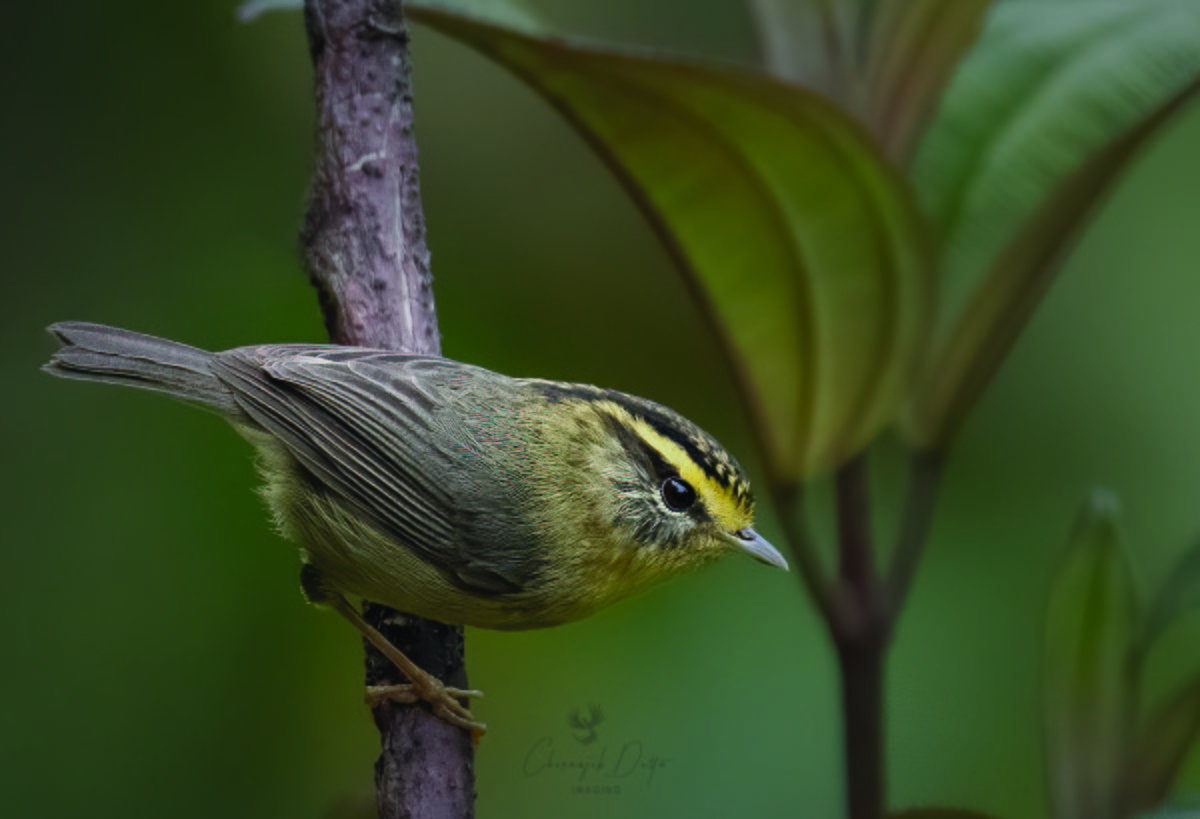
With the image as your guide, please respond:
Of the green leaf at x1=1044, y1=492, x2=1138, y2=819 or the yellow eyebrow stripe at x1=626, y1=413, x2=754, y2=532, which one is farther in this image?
the yellow eyebrow stripe at x1=626, y1=413, x2=754, y2=532

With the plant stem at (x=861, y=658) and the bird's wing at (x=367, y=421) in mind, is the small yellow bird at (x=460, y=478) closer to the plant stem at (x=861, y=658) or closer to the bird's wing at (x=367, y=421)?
the bird's wing at (x=367, y=421)

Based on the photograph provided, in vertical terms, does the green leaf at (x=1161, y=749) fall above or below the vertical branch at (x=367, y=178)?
below

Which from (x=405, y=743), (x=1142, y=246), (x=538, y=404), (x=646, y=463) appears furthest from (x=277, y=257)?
(x=1142, y=246)

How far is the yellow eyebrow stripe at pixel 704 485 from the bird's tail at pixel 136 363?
803mm

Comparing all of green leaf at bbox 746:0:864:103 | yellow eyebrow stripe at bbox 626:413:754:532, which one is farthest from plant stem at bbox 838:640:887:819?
green leaf at bbox 746:0:864:103

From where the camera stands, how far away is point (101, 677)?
9.74 ft

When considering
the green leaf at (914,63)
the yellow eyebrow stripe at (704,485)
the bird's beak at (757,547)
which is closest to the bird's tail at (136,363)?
the yellow eyebrow stripe at (704,485)

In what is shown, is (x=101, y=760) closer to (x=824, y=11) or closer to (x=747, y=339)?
(x=747, y=339)

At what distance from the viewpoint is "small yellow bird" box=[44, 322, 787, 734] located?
2.28m

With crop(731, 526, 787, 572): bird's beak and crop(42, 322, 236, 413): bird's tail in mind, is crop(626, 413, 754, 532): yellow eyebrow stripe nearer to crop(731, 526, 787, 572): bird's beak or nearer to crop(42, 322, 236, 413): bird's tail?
crop(731, 526, 787, 572): bird's beak

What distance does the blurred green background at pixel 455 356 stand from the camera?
270cm

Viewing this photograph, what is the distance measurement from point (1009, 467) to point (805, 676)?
796 mm

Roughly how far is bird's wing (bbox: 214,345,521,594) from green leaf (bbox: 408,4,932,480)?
609 millimetres

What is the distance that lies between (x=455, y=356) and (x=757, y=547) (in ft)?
3.25
